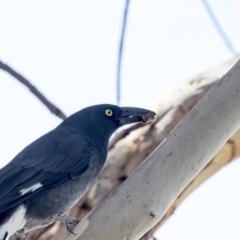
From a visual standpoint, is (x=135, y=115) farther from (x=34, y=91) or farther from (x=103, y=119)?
(x=34, y=91)

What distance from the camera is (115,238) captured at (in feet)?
8.87

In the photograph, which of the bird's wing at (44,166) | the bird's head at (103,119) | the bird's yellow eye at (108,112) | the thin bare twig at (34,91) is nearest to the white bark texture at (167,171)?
the bird's wing at (44,166)

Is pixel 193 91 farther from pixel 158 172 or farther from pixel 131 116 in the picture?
pixel 158 172

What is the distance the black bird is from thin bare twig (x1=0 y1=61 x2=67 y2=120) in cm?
29

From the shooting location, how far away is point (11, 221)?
342 centimetres

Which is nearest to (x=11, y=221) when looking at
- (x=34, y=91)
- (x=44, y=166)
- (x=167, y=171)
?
(x=44, y=166)

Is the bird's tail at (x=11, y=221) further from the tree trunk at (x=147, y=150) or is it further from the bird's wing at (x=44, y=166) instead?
the tree trunk at (x=147, y=150)

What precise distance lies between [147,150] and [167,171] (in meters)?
1.76

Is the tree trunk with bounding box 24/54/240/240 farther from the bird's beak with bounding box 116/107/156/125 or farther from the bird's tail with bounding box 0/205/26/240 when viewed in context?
the bird's tail with bounding box 0/205/26/240

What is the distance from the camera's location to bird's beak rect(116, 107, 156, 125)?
4.24 m

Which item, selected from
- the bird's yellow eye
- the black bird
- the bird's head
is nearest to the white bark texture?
the black bird

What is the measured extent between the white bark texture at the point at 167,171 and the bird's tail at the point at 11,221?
74cm

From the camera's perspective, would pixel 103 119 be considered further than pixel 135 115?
Yes

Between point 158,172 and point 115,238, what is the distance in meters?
0.39
